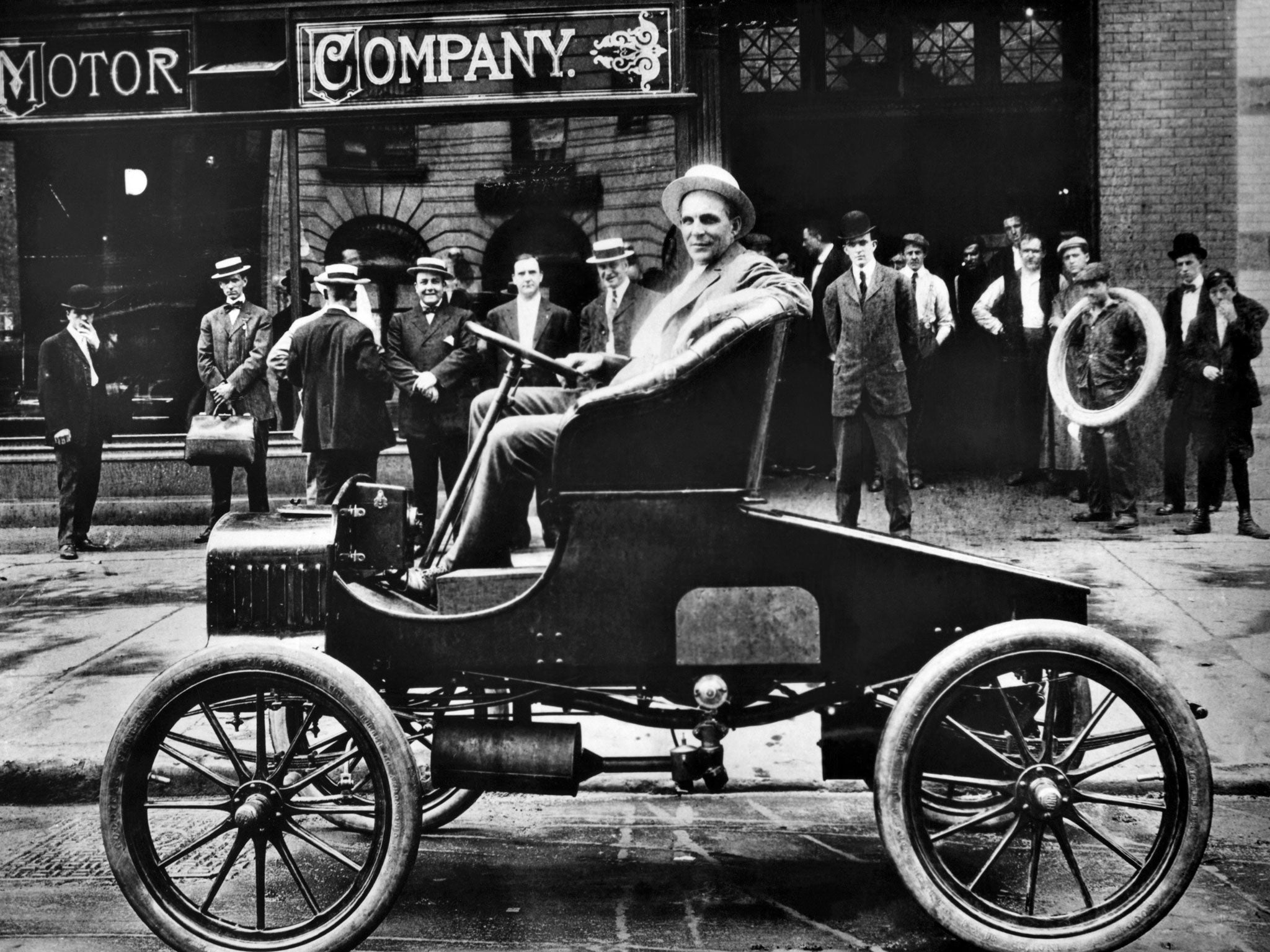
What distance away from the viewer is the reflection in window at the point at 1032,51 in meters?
11.0

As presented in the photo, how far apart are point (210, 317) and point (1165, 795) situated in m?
8.87

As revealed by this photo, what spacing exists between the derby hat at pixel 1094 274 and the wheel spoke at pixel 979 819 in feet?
23.4

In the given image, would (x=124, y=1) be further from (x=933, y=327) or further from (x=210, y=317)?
(x=933, y=327)

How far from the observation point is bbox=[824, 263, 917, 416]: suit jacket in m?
8.70

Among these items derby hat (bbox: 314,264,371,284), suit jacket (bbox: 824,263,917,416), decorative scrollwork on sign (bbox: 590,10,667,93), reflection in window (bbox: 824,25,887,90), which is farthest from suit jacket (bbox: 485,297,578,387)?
reflection in window (bbox: 824,25,887,90)

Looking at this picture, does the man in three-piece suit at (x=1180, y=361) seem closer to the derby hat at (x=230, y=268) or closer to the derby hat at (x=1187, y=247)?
the derby hat at (x=1187, y=247)

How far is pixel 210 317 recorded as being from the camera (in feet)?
33.6

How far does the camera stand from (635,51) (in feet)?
32.6

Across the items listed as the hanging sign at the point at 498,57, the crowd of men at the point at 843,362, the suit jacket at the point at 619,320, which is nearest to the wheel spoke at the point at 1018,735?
the crowd of men at the point at 843,362

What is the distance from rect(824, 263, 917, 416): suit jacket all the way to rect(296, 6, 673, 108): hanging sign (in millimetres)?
2542

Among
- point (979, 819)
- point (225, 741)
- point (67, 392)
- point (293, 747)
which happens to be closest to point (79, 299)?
point (67, 392)

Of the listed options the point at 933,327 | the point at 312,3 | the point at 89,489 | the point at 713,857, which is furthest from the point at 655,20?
the point at 713,857

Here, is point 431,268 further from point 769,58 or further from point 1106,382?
point 1106,382

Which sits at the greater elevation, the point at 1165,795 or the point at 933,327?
the point at 933,327
